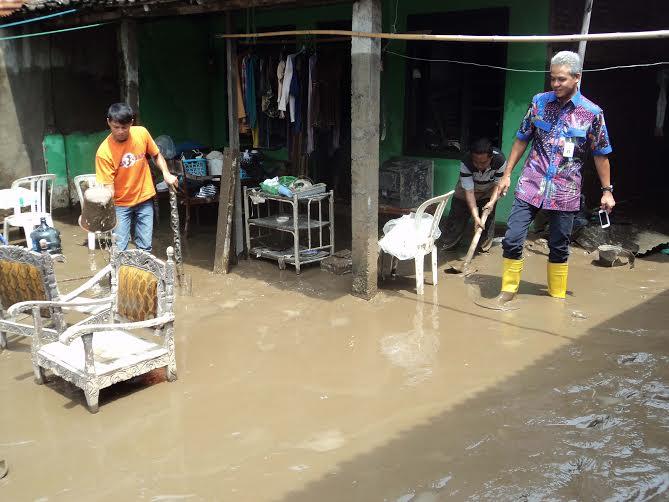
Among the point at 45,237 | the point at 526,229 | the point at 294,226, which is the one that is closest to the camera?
the point at 526,229

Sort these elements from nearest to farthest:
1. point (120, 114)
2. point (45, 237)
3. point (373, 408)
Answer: point (373, 408) < point (120, 114) < point (45, 237)

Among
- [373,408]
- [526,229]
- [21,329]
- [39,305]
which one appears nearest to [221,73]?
[526,229]

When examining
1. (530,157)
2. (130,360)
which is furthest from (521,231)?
(130,360)

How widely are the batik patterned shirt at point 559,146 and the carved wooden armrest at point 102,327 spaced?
10.9ft

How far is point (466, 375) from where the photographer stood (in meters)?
4.62

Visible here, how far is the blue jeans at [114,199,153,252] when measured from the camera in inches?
242

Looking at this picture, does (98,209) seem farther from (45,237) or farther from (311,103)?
(311,103)

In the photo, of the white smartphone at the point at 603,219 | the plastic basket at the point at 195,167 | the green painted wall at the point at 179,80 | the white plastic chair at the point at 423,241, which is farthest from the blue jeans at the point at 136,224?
the green painted wall at the point at 179,80

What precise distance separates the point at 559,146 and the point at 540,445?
112 inches

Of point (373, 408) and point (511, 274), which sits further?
point (511, 274)

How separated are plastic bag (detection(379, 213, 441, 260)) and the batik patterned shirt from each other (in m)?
0.98

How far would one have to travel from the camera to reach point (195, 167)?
9.43m

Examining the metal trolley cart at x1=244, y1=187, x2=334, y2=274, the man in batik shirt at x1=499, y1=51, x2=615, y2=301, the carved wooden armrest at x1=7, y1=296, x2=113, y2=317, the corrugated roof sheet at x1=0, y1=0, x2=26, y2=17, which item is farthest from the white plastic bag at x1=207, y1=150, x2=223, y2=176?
the carved wooden armrest at x1=7, y1=296, x2=113, y2=317

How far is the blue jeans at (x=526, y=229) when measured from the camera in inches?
229
